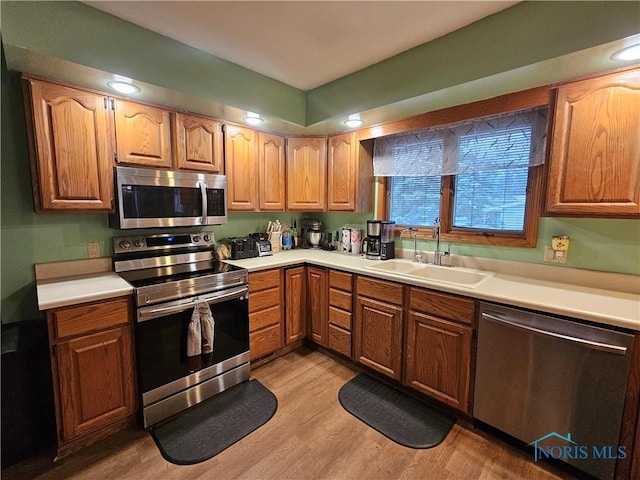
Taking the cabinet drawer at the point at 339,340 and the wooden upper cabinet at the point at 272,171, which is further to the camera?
the wooden upper cabinet at the point at 272,171

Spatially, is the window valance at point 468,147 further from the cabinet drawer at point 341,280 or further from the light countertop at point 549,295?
the cabinet drawer at point 341,280

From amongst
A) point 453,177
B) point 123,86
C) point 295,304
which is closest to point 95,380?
point 295,304

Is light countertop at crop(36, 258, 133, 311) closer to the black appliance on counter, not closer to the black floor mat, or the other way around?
the black appliance on counter

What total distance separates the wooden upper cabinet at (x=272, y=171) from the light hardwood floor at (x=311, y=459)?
1847mm

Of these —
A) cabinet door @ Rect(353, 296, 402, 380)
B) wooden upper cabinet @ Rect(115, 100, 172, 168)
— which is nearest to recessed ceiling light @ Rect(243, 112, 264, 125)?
wooden upper cabinet @ Rect(115, 100, 172, 168)

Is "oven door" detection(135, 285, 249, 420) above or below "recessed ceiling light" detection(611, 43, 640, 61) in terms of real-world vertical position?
below

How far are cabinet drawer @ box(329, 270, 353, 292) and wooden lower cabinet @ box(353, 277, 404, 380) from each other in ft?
0.28

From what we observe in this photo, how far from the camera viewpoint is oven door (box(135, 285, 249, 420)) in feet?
5.97

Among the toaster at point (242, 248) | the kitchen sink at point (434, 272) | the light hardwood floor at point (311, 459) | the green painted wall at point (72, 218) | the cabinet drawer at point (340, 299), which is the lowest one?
the light hardwood floor at point (311, 459)

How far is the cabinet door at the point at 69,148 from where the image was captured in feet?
5.57

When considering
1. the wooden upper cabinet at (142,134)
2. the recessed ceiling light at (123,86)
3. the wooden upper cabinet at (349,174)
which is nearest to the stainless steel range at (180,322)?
the wooden upper cabinet at (142,134)

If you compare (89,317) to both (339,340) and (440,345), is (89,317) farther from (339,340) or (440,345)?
(440,345)

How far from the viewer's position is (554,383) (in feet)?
5.01

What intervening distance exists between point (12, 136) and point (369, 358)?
9.37 feet
